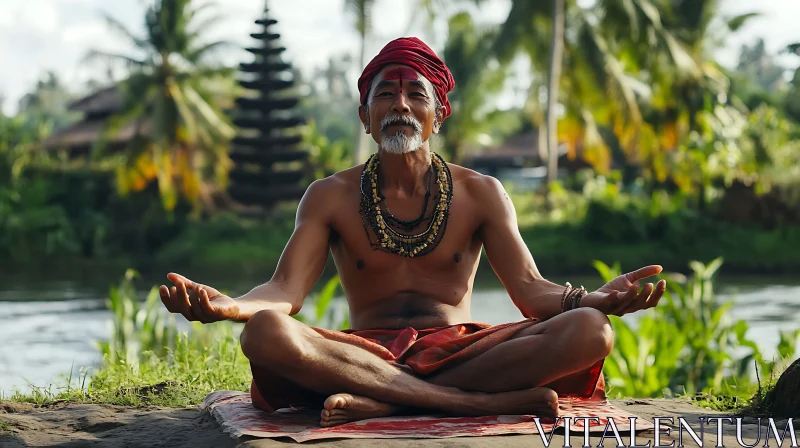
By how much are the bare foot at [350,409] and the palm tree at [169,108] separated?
2024 cm

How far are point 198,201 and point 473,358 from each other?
72.6 feet

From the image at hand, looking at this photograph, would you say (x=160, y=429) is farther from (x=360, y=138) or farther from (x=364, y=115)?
(x=360, y=138)

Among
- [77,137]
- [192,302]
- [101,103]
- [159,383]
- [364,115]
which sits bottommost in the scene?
[159,383]

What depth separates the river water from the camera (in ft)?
33.5

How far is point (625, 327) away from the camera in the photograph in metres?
5.34

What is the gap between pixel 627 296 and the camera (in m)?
2.99

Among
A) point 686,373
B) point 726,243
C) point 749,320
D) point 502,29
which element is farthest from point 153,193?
point 686,373

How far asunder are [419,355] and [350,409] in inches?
11.8

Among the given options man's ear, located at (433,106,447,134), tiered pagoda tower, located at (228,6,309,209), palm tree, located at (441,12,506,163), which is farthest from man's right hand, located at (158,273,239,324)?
tiered pagoda tower, located at (228,6,309,209)

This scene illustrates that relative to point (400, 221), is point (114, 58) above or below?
above

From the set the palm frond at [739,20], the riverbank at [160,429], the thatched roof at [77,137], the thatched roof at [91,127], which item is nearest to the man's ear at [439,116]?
the riverbank at [160,429]

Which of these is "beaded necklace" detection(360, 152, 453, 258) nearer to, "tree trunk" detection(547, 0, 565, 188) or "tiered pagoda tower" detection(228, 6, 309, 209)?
"tree trunk" detection(547, 0, 565, 188)

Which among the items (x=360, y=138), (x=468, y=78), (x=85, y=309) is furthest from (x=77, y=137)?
(x=85, y=309)

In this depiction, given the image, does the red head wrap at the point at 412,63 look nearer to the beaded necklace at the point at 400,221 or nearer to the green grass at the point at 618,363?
the beaded necklace at the point at 400,221
